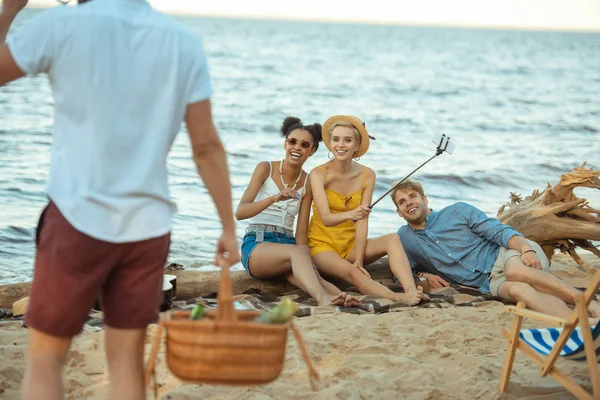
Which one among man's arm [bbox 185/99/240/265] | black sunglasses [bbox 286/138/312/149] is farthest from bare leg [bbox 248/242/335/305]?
man's arm [bbox 185/99/240/265]

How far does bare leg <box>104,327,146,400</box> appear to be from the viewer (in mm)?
2590

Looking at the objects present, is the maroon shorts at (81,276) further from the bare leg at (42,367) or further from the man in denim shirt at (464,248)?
the man in denim shirt at (464,248)

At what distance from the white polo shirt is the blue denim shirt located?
390 centimetres

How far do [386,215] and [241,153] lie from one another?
16.6 feet

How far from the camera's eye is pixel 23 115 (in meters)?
16.7

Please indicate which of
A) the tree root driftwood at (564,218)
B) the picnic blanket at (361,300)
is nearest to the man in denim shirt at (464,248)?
the picnic blanket at (361,300)

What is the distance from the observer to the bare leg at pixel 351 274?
5.82 meters

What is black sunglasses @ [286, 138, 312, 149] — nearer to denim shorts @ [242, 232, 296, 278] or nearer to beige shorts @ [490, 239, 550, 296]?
denim shorts @ [242, 232, 296, 278]

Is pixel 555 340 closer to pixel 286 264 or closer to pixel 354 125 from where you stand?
pixel 286 264

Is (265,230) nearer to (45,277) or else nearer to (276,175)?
(276,175)

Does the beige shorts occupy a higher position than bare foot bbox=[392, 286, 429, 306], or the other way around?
the beige shorts

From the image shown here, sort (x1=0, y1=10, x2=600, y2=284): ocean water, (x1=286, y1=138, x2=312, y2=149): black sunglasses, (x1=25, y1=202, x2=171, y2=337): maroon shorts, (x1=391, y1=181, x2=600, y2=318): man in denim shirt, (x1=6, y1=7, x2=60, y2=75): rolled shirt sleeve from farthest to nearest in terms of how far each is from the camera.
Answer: (x1=0, y1=10, x2=600, y2=284): ocean water, (x1=286, y1=138, x2=312, y2=149): black sunglasses, (x1=391, y1=181, x2=600, y2=318): man in denim shirt, (x1=25, y1=202, x2=171, y2=337): maroon shorts, (x1=6, y1=7, x2=60, y2=75): rolled shirt sleeve

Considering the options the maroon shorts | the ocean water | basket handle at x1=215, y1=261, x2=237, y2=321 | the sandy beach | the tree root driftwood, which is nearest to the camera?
the maroon shorts

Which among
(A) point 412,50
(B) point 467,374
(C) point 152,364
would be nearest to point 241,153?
(B) point 467,374
